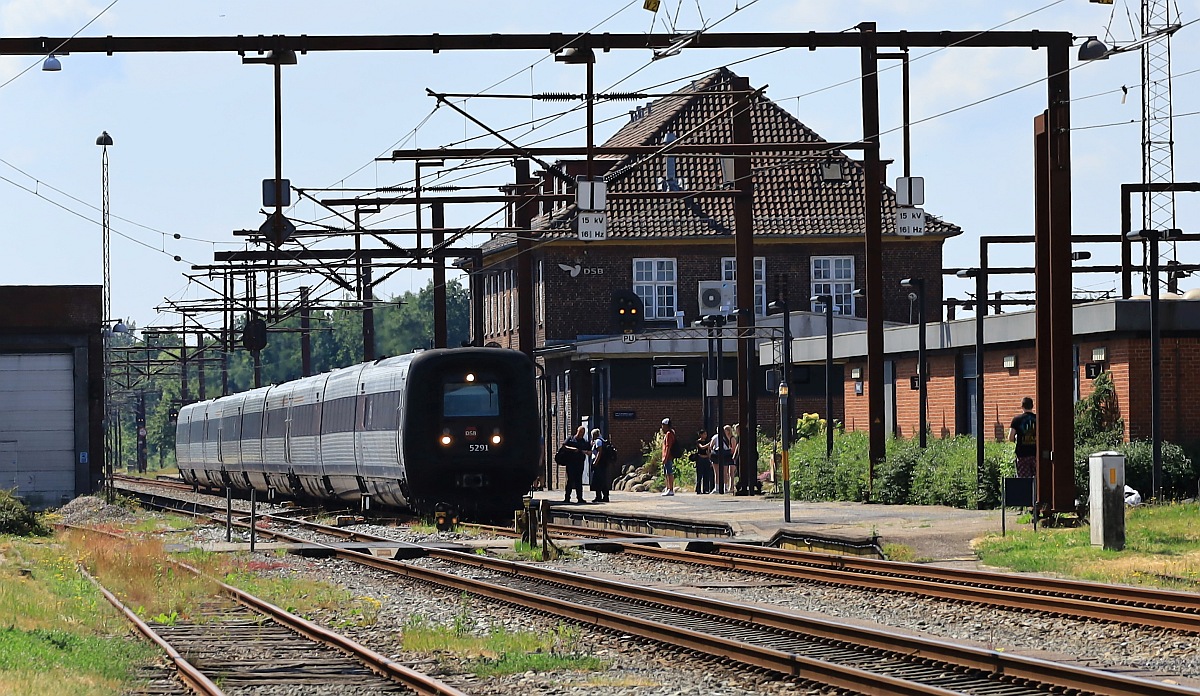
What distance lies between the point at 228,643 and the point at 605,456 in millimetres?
24172

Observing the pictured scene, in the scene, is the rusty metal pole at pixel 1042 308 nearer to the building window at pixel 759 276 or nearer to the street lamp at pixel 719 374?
the street lamp at pixel 719 374

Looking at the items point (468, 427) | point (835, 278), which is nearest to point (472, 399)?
point (468, 427)

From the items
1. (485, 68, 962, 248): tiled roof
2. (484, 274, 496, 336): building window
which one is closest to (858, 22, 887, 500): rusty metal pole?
(485, 68, 962, 248): tiled roof

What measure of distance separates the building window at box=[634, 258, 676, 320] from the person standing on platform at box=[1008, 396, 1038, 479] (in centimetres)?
3644

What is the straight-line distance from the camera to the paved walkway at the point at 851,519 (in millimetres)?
23109

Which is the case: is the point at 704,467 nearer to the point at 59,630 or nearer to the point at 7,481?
the point at 7,481

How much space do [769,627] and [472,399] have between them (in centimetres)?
1592

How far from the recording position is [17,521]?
104 ft

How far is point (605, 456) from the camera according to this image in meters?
38.3

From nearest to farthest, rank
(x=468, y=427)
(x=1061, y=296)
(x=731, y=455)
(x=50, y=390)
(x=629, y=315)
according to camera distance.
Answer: (x=1061, y=296) → (x=468, y=427) → (x=731, y=455) → (x=629, y=315) → (x=50, y=390)

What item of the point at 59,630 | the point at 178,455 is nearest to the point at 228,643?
the point at 59,630

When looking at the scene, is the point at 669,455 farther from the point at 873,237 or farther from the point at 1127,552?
the point at 1127,552

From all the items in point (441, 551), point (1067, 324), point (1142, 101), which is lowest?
point (441, 551)

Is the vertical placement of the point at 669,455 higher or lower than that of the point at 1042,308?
lower
